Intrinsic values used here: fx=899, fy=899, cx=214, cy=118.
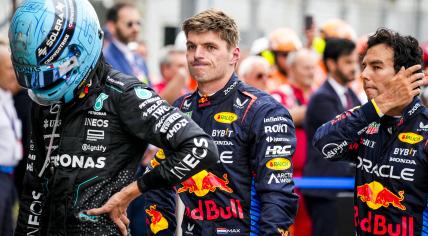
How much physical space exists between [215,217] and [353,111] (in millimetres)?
1041

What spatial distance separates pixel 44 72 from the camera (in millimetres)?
4012

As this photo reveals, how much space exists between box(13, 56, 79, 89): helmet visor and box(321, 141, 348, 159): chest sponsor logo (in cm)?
179

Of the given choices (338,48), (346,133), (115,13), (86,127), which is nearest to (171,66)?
(115,13)

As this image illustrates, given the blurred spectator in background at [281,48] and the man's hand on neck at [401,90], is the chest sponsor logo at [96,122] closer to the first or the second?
the man's hand on neck at [401,90]

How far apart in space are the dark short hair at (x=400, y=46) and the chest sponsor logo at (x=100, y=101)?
1730 mm

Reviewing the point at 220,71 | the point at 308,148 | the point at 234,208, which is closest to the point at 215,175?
the point at 234,208

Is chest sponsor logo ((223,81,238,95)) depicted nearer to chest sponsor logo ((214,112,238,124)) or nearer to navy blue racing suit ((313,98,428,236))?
chest sponsor logo ((214,112,238,124))

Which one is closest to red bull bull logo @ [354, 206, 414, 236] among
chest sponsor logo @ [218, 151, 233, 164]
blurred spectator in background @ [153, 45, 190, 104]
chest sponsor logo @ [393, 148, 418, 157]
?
chest sponsor logo @ [393, 148, 418, 157]

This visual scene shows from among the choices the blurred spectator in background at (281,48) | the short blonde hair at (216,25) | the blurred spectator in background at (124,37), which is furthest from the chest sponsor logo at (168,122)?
the blurred spectator in background at (281,48)

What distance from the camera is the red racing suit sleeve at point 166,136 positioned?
3.99m

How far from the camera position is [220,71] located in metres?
5.02

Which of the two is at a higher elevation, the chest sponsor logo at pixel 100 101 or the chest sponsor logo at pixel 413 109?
the chest sponsor logo at pixel 100 101

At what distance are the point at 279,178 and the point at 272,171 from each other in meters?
0.05

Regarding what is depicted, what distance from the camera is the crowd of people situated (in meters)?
4.05
